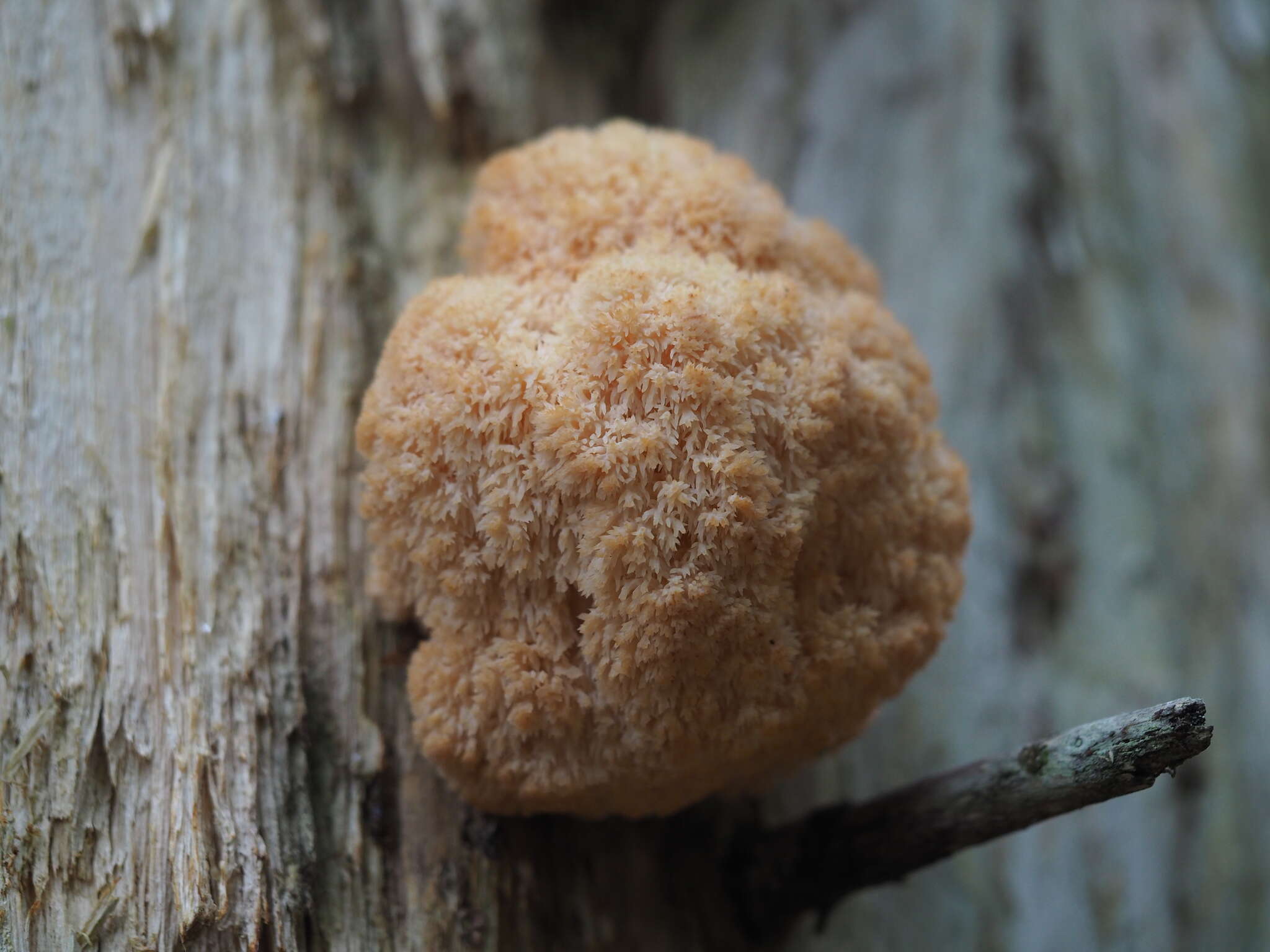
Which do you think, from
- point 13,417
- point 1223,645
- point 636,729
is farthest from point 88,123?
point 1223,645

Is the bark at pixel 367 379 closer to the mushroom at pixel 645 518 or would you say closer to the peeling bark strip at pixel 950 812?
the peeling bark strip at pixel 950 812

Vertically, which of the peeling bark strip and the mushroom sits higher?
the mushroom

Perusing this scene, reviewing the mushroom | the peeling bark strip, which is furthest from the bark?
the mushroom

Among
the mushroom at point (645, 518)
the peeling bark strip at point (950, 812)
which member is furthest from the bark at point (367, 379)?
the mushroom at point (645, 518)

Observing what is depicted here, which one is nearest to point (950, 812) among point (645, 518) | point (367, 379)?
point (645, 518)

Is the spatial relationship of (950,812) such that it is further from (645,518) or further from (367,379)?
(367,379)

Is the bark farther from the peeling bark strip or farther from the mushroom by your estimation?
the mushroom
